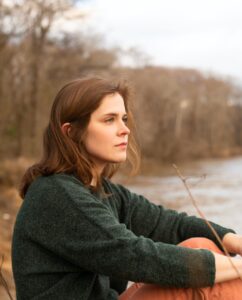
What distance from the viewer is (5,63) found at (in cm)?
1514

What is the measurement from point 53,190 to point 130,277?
1.24ft

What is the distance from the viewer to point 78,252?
1635 mm

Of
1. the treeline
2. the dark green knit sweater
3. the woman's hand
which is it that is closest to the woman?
the dark green knit sweater

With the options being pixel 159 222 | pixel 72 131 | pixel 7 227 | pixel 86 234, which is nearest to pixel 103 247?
pixel 86 234

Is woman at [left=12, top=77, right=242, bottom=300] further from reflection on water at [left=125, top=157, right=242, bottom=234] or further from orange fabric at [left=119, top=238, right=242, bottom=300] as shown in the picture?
reflection on water at [left=125, top=157, right=242, bottom=234]

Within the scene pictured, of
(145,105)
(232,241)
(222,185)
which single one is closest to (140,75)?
(145,105)

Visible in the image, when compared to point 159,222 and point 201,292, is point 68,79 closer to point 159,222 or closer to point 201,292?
point 159,222

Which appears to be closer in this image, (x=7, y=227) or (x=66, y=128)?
(x=66, y=128)

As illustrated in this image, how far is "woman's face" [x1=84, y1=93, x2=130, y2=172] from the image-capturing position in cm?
192

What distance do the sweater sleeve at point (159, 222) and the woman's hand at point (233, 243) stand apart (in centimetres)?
9

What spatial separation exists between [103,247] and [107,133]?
0.49 meters

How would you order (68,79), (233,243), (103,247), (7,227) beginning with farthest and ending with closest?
(68,79)
(7,227)
(233,243)
(103,247)

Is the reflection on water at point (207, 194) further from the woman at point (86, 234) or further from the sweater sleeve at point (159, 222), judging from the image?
the woman at point (86, 234)

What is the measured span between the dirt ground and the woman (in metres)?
1.27
